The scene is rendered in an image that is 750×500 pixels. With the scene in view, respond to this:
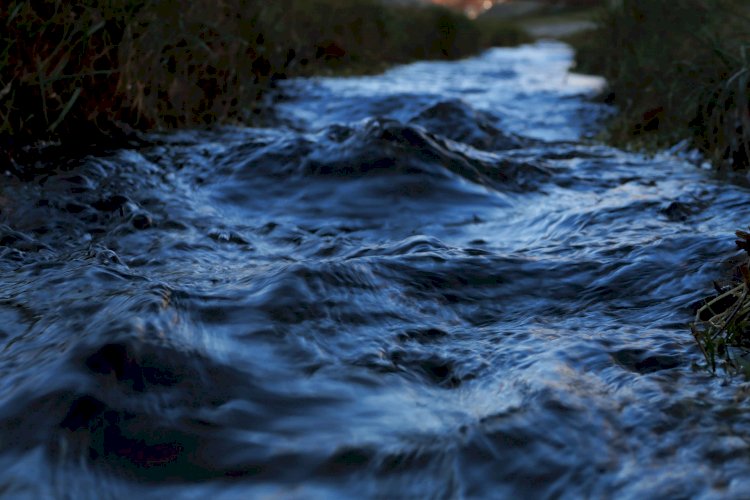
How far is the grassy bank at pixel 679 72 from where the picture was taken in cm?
416

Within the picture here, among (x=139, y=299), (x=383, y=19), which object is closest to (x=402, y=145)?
(x=139, y=299)

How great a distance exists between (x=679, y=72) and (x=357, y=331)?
338 centimetres

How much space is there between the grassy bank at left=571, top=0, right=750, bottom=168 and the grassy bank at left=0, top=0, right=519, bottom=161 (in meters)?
2.59

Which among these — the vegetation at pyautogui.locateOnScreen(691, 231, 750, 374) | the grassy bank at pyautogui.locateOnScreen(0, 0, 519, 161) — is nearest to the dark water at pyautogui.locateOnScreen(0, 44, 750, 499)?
the vegetation at pyautogui.locateOnScreen(691, 231, 750, 374)

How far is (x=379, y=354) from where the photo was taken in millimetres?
1967

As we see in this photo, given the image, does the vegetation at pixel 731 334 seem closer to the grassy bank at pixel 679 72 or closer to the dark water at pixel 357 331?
the dark water at pixel 357 331

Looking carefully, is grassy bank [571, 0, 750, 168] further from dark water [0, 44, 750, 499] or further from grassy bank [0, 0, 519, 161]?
grassy bank [0, 0, 519, 161]

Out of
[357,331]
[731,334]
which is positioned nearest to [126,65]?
[357,331]

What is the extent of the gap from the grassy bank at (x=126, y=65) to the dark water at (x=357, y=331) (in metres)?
0.33

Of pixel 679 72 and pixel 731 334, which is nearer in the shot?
pixel 731 334

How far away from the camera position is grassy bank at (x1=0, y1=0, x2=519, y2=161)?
3.59 m

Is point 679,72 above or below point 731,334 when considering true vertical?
above

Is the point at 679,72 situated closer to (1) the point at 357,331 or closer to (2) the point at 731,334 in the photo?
(2) the point at 731,334

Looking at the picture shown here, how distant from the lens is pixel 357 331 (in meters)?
2.10
